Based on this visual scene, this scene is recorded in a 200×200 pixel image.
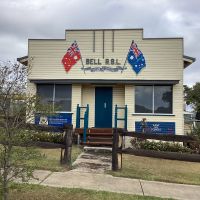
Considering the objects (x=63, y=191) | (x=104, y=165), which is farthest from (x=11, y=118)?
(x=104, y=165)

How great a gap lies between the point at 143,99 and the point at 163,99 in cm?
100

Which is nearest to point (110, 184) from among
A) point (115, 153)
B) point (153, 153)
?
point (115, 153)

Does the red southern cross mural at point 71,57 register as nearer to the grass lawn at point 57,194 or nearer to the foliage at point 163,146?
the foliage at point 163,146

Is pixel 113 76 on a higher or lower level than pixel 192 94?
lower

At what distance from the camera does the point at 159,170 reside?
37.2 ft

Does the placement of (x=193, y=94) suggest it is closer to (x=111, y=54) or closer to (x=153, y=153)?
(x=111, y=54)

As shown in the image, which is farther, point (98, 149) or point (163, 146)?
point (163, 146)

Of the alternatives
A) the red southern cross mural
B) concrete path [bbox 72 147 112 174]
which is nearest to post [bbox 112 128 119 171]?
concrete path [bbox 72 147 112 174]

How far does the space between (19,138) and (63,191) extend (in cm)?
205

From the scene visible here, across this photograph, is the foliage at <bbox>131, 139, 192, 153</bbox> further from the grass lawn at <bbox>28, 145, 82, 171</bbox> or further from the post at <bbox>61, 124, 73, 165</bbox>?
the post at <bbox>61, 124, 73, 165</bbox>

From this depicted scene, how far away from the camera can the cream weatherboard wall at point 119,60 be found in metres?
18.5

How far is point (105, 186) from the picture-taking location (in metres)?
8.47

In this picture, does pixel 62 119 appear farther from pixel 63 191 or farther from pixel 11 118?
pixel 11 118

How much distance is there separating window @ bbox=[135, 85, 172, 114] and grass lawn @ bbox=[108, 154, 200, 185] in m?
5.25
